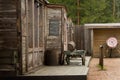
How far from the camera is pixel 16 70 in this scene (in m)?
11.9

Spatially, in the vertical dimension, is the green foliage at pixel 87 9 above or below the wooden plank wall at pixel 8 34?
above

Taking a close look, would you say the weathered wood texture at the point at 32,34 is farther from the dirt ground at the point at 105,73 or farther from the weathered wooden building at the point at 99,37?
the weathered wooden building at the point at 99,37

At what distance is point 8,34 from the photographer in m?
11.9

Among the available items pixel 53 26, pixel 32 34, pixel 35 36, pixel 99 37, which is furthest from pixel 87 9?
pixel 32 34

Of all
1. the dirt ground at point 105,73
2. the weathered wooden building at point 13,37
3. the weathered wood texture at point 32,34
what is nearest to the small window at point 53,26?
the weathered wood texture at point 32,34

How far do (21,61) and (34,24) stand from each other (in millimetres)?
2911

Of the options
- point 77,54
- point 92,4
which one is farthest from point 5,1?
point 92,4

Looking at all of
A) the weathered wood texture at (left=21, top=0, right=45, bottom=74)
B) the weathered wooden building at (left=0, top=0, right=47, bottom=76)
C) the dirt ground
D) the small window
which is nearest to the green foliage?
the dirt ground

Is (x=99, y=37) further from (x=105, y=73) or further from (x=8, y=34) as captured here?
(x=8, y=34)

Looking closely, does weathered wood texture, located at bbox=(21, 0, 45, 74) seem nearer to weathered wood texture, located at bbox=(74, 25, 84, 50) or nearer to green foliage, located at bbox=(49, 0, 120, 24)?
weathered wood texture, located at bbox=(74, 25, 84, 50)

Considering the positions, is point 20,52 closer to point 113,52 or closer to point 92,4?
point 113,52

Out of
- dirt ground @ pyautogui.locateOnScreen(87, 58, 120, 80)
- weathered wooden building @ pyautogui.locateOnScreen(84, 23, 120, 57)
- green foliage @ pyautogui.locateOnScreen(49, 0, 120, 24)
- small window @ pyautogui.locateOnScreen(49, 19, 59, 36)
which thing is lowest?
dirt ground @ pyautogui.locateOnScreen(87, 58, 120, 80)

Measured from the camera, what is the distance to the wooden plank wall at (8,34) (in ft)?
39.0

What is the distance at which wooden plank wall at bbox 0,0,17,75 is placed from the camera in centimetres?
1188
